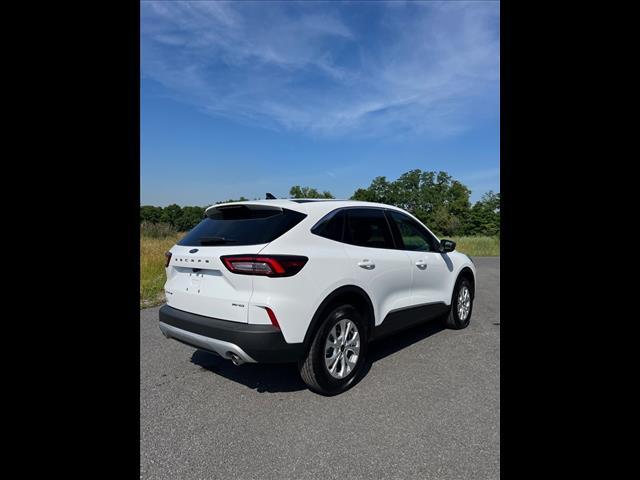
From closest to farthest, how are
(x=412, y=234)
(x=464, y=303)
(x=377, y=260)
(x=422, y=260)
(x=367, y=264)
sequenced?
(x=367, y=264)
(x=377, y=260)
(x=422, y=260)
(x=412, y=234)
(x=464, y=303)

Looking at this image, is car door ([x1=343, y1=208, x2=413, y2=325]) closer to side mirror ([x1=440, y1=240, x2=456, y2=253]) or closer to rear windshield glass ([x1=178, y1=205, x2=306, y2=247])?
rear windshield glass ([x1=178, y1=205, x2=306, y2=247])

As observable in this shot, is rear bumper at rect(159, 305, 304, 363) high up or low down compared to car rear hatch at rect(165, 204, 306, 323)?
down

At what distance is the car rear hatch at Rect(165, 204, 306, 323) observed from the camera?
291 cm

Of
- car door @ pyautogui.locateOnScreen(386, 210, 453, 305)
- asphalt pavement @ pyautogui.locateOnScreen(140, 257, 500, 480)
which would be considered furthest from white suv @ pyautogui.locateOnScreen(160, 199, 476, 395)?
asphalt pavement @ pyautogui.locateOnScreen(140, 257, 500, 480)

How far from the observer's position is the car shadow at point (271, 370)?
11.3 ft

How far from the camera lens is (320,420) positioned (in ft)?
9.13

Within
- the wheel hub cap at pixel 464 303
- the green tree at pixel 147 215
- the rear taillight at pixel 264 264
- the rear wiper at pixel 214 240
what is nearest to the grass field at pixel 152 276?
the green tree at pixel 147 215

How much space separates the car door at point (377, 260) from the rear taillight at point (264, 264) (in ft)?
2.30

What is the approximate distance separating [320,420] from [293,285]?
1085 mm

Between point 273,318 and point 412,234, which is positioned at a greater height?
point 412,234

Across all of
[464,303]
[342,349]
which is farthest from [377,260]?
[464,303]

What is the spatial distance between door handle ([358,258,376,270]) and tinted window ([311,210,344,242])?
12.8 inches

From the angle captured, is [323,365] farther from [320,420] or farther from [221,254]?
[221,254]
